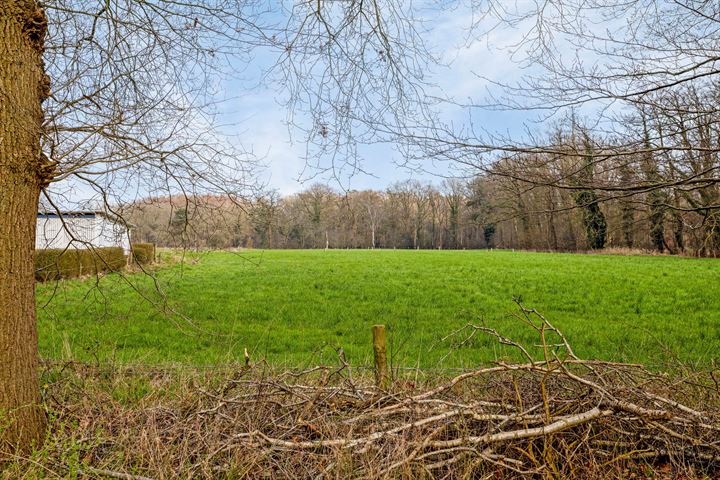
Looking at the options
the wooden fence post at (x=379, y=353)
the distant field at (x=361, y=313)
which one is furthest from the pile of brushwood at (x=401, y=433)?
the distant field at (x=361, y=313)

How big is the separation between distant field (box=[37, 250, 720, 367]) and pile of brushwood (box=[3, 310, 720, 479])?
2.26 ft

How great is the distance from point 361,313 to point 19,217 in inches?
287

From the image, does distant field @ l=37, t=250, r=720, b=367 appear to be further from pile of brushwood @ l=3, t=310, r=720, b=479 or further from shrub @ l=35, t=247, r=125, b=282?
pile of brushwood @ l=3, t=310, r=720, b=479

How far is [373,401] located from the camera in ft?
9.73

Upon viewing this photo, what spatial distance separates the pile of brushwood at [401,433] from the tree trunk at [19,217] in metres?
0.25

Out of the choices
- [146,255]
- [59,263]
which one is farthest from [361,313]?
[59,263]

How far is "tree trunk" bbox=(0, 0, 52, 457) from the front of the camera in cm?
281

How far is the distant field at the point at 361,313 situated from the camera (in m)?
5.61

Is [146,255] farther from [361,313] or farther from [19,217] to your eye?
[19,217]

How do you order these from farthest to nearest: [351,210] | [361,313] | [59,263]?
[361,313]
[59,263]
[351,210]

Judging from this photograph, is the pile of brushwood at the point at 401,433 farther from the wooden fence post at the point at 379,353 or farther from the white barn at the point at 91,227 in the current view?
the white barn at the point at 91,227

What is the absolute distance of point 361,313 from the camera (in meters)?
9.67

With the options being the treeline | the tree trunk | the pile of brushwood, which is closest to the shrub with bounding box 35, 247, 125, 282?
the treeline

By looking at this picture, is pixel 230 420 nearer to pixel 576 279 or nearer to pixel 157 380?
pixel 157 380
